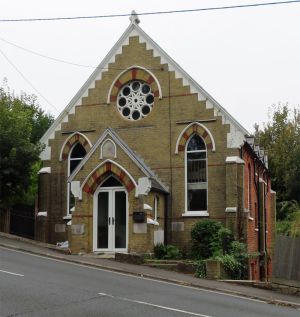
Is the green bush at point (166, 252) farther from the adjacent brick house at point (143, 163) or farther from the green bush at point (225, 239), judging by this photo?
the green bush at point (225, 239)

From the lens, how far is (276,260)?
671 inches

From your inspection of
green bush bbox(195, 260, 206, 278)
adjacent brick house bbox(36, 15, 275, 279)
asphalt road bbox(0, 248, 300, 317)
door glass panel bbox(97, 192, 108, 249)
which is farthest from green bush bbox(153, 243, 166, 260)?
asphalt road bbox(0, 248, 300, 317)

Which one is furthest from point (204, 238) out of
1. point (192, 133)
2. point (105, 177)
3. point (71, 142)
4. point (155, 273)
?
point (71, 142)

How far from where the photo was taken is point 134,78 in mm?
25172

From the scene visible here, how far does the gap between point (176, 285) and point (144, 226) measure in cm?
526

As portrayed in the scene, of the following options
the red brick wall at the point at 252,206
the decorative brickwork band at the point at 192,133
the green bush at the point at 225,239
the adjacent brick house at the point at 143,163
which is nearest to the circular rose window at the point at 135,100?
the adjacent brick house at the point at 143,163

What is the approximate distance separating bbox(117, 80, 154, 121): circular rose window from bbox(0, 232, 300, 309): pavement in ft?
22.0

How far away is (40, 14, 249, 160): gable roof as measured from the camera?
2309cm

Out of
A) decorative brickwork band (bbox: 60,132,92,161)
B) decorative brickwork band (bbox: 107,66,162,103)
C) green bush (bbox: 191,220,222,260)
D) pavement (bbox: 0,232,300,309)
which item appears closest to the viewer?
pavement (bbox: 0,232,300,309)

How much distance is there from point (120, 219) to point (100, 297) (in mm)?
10171

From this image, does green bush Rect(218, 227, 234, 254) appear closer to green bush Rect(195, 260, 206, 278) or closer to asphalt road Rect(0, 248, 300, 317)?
green bush Rect(195, 260, 206, 278)

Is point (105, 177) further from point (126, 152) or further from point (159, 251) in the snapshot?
point (159, 251)

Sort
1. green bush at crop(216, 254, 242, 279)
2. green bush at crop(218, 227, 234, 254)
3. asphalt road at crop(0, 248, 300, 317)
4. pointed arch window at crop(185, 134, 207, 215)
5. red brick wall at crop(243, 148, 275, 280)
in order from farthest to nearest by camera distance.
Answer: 1. red brick wall at crop(243, 148, 275, 280)
2. pointed arch window at crop(185, 134, 207, 215)
3. green bush at crop(218, 227, 234, 254)
4. green bush at crop(216, 254, 242, 279)
5. asphalt road at crop(0, 248, 300, 317)

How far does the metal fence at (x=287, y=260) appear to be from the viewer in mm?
16797
